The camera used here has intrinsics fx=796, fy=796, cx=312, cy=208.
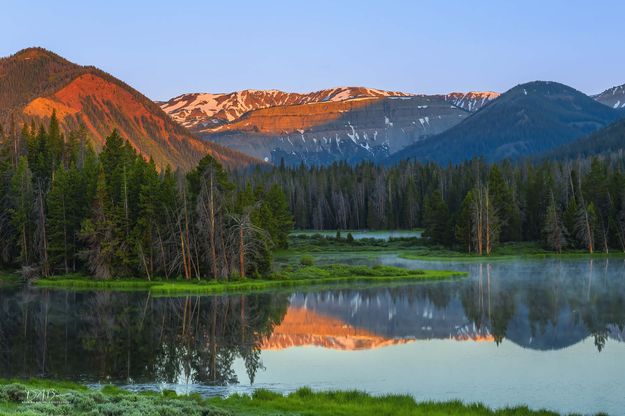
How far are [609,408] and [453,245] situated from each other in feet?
312

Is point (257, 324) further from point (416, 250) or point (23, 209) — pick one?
point (416, 250)

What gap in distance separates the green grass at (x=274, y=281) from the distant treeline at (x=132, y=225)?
2.17 meters

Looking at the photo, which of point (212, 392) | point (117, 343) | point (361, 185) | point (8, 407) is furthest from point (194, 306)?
point (361, 185)

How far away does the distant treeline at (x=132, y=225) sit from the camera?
76.8m

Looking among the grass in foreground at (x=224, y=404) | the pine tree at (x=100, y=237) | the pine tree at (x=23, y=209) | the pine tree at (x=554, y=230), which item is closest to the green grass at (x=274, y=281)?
the pine tree at (x=100, y=237)

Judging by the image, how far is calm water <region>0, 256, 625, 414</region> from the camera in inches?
1334

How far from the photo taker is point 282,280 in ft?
248

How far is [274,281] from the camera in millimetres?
74938

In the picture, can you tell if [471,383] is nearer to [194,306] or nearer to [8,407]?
[8,407]

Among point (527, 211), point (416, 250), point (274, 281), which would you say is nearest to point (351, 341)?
point (274, 281)

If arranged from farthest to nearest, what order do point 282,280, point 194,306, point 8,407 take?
point 282,280 < point 194,306 < point 8,407

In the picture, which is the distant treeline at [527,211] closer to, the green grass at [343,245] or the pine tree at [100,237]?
the green grass at [343,245]

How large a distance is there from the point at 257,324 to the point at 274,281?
23.8m

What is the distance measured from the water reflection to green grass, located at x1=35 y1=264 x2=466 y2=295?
13.9 ft
